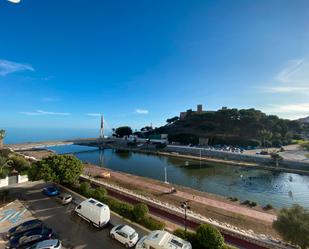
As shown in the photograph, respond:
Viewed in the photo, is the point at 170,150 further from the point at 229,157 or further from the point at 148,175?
the point at 148,175

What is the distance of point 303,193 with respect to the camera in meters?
27.1

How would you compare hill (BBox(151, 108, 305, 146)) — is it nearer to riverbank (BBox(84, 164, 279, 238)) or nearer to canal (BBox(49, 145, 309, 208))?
canal (BBox(49, 145, 309, 208))

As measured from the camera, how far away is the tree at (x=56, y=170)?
59.2ft

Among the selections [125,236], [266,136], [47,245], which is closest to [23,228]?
[47,245]

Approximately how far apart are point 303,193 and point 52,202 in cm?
3261

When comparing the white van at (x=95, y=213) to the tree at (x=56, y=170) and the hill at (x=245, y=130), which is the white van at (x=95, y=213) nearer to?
the tree at (x=56, y=170)

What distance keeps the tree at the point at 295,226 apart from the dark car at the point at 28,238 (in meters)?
13.7

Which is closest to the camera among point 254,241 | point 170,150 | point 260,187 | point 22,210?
point 254,241

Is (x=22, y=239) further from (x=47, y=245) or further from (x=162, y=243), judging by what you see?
(x=162, y=243)

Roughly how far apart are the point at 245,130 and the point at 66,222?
7695cm

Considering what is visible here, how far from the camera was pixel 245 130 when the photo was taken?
251ft

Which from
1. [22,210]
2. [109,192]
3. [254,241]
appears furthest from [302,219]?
[22,210]

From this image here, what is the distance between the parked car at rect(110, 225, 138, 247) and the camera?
10.3 m

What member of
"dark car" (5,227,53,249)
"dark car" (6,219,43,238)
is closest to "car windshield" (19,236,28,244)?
"dark car" (5,227,53,249)
